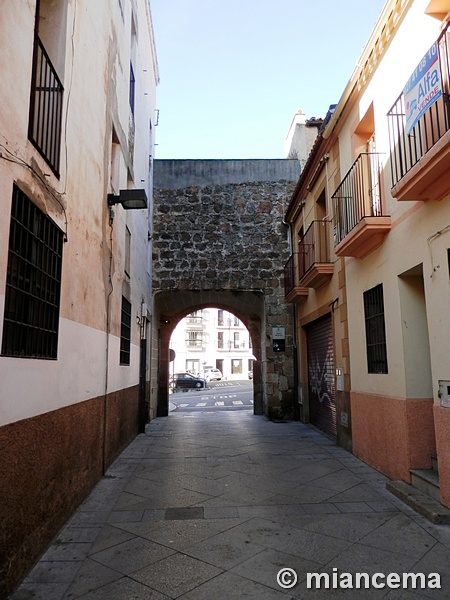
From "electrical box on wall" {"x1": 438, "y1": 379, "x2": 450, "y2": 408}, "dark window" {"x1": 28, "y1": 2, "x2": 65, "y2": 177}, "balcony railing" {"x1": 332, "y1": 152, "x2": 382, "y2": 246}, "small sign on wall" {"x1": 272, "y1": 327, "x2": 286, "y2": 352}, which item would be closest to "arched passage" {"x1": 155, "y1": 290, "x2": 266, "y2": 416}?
"small sign on wall" {"x1": 272, "y1": 327, "x2": 286, "y2": 352}

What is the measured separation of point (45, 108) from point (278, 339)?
32.2ft

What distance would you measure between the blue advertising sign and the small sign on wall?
843 cm

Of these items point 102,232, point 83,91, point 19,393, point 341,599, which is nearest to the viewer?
point 341,599

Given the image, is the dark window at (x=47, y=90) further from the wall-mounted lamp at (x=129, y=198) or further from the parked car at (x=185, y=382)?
the parked car at (x=185, y=382)

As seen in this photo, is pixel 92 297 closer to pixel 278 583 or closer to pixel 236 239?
pixel 278 583

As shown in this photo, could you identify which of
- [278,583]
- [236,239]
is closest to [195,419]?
[236,239]

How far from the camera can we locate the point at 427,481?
16.3 feet

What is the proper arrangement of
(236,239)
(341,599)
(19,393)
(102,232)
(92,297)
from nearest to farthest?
(341,599)
(19,393)
(92,297)
(102,232)
(236,239)

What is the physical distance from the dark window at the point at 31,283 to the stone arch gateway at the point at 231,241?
8903mm

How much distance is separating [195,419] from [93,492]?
313 inches

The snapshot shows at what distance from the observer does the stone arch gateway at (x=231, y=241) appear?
1309cm

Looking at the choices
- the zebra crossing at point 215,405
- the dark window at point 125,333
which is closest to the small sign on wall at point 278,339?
the dark window at point 125,333

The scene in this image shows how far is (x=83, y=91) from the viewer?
5344 mm

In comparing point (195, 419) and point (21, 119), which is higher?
point (21, 119)
